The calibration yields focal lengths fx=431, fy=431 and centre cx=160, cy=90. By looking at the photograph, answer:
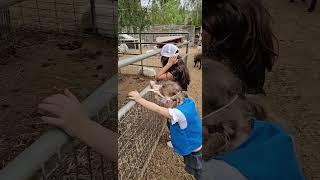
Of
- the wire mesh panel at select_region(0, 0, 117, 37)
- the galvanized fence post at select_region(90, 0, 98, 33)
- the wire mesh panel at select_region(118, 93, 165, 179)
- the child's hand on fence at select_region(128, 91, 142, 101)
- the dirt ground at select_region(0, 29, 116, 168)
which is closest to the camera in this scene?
the child's hand on fence at select_region(128, 91, 142, 101)

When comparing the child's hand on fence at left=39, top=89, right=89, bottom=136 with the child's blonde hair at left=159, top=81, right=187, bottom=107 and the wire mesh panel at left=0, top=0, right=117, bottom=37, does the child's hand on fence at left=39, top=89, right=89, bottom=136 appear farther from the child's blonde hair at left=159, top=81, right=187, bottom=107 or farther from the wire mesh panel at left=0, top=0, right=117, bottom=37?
the wire mesh panel at left=0, top=0, right=117, bottom=37

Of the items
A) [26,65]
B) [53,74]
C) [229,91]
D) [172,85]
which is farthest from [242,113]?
[26,65]

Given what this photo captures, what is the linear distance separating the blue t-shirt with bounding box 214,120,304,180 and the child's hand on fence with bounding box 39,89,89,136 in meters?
0.13

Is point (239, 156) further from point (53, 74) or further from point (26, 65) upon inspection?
point (26, 65)

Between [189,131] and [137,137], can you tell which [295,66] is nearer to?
[189,131]

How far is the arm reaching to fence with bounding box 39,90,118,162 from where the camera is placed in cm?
35

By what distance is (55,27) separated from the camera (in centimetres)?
245

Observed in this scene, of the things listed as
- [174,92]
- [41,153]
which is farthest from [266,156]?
[174,92]

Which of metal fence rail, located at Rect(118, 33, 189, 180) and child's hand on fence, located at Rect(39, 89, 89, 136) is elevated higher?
child's hand on fence, located at Rect(39, 89, 89, 136)

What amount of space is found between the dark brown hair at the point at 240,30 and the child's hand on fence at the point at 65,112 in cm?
13

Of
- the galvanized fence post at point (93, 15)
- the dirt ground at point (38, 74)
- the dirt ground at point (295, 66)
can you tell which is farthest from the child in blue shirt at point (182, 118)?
the galvanized fence post at point (93, 15)

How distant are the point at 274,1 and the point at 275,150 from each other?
102 millimetres

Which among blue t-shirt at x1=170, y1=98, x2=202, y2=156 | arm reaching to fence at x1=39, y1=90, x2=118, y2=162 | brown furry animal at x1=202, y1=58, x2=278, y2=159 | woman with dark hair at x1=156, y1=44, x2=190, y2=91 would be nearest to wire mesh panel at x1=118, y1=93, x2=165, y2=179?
blue t-shirt at x1=170, y1=98, x2=202, y2=156

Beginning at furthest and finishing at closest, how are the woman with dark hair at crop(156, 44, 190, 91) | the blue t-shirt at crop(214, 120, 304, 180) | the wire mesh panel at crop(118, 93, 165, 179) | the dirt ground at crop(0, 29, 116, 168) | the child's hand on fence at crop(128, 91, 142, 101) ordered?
1. the dirt ground at crop(0, 29, 116, 168)
2. the wire mesh panel at crop(118, 93, 165, 179)
3. the child's hand on fence at crop(128, 91, 142, 101)
4. the woman with dark hair at crop(156, 44, 190, 91)
5. the blue t-shirt at crop(214, 120, 304, 180)
